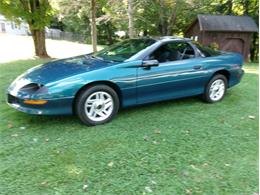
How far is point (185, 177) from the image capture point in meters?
2.80

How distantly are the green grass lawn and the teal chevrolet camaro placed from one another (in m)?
0.33

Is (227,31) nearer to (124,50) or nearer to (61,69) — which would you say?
(124,50)

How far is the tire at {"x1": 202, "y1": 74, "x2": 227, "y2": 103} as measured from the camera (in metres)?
5.16

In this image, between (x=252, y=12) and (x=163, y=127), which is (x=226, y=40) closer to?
(x=252, y=12)

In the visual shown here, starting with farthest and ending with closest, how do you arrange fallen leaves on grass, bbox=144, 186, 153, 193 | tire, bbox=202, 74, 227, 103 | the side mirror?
tire, bbox=202, 74, 227, 103 < the side mirror < fallen leaves on grass, bbox=144, 186, 153, 193

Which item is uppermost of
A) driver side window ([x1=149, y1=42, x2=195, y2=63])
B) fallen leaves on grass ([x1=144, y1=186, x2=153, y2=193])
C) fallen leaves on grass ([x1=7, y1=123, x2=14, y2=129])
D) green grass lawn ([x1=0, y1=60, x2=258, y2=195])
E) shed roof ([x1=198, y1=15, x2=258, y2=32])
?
shed roof ([x1=198, y1=15, x2=258, y2=32])

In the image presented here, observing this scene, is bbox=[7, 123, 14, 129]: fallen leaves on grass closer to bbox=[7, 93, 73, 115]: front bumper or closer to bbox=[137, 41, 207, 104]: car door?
bbox=[7, 93, 73, 115]: front bumper

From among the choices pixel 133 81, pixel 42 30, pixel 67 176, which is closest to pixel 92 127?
pixel 133 81

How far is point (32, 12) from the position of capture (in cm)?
1206

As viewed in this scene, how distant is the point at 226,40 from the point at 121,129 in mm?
13931

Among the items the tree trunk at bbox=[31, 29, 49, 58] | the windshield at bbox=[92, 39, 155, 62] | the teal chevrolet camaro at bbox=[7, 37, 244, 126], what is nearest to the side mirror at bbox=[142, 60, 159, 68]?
the teal chevrolet camaro at bbox=[7, 37, 244, 126]

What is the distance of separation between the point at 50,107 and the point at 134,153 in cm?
133

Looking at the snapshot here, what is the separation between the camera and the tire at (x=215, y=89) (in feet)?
16.9

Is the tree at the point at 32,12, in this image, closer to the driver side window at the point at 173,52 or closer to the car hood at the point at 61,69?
the car hood at the point at 61,69
